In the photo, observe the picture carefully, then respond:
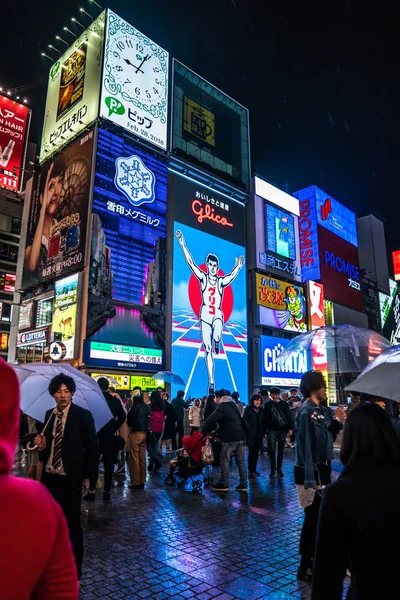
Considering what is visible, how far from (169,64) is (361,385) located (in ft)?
106

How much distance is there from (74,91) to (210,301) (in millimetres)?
15443

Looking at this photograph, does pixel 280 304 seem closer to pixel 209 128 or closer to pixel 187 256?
pixel 187 256

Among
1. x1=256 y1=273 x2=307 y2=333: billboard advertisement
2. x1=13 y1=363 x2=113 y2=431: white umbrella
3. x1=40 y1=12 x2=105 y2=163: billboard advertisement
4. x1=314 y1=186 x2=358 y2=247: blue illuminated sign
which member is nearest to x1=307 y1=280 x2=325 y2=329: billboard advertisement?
x1=256 y1=273 x2=307 y2=333: billboard advertisement

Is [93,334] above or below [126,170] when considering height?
below

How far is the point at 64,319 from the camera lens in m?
23.3

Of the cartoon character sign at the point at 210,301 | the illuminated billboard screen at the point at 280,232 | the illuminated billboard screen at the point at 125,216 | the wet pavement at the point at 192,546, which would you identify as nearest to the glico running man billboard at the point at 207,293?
the cartoon character sign at the point at 210,301

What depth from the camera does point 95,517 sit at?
6.55m

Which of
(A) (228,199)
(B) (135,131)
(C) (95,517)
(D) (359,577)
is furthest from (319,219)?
(D) (359,577)

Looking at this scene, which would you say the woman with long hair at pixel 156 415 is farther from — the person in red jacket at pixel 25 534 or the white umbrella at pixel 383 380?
the person in red jacket at pixel 25 534

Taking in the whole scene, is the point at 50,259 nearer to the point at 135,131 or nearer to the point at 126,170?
the point at 126,170

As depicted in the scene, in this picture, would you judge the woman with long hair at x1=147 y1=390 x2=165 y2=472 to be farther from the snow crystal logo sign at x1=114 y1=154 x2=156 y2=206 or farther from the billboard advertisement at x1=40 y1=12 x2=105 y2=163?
the billboard advertisement at x1=40 y1=12 x2=105 y2=163

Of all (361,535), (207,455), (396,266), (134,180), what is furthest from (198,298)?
(396,266)

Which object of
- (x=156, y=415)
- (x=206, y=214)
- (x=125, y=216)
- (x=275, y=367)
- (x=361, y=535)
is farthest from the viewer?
(x=275, y=367)

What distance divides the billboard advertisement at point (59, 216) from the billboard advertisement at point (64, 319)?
72 centimetres
